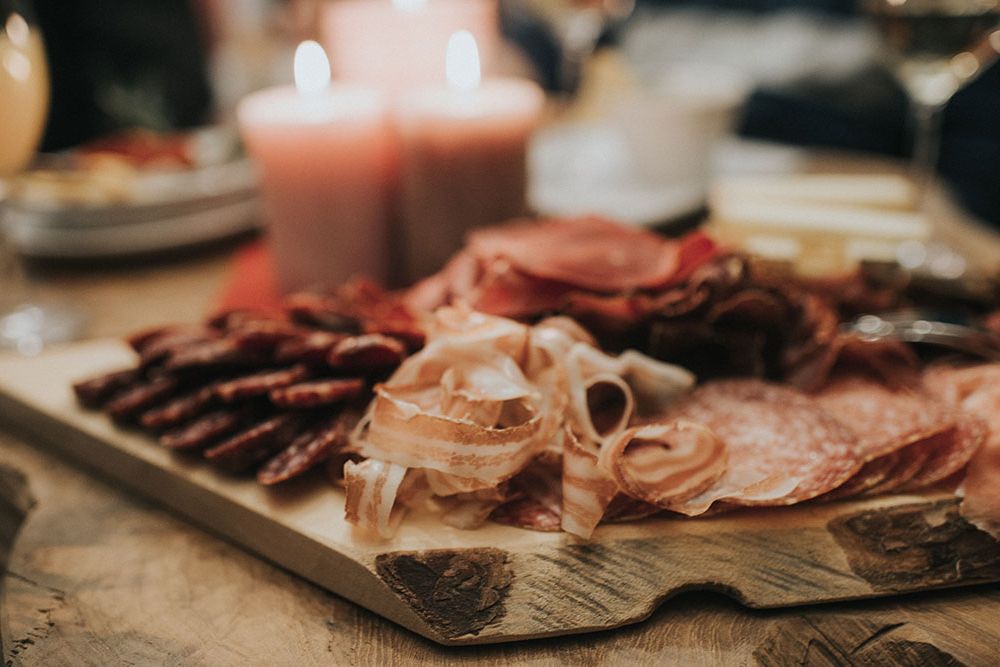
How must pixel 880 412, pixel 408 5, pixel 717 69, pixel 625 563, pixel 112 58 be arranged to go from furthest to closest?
pixel 112 58 → pixel 717 69 → pixel 408 5 → pixel 880 412 → pixel 625 563

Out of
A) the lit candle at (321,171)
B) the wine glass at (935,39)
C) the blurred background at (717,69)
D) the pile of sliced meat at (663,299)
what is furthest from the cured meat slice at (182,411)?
the blurred background at (717,69)

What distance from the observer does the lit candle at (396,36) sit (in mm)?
1077

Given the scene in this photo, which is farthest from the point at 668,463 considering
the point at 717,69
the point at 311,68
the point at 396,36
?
the point at 717,69

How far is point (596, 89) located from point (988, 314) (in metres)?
1.12

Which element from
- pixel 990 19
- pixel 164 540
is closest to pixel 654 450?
pixel 164 540

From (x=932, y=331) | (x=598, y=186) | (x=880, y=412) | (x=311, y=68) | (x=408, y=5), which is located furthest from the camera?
(x=598, y=186)

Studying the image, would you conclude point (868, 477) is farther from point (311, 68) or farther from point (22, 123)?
point (22, 123)

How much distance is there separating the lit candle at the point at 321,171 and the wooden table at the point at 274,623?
44 cm

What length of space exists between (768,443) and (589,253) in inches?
9.9

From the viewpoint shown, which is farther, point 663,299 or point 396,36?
point 396,36

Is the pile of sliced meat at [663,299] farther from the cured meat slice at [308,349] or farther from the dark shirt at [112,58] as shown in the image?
the dark shirt at [112,58]

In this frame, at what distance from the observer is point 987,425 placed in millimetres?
608

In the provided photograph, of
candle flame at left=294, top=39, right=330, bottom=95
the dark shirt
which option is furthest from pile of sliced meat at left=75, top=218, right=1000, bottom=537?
the dark shirt

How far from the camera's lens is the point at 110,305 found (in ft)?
3.61
